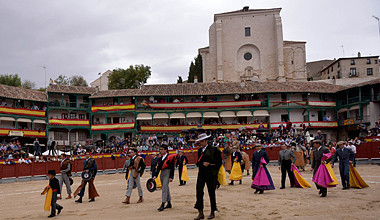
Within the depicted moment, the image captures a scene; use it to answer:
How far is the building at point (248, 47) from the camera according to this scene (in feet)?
204

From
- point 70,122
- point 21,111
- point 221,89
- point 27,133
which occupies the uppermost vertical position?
point 221,89

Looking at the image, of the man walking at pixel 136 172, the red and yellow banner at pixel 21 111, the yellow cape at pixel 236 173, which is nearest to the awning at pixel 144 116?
the red and yellow banner at pixel 21 111

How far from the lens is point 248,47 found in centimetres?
6297

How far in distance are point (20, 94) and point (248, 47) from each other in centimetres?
3597

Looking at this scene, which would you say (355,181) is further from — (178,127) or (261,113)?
(261,113)

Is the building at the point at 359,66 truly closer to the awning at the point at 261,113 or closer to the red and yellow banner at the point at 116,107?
the awning at the point at 261,113

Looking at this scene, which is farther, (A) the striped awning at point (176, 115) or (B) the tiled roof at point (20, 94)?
(A) the striped awning at point (176, 115)

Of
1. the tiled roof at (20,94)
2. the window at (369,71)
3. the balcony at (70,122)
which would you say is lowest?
the balcony at (70,122)

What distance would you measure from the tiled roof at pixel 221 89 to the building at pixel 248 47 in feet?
41.8

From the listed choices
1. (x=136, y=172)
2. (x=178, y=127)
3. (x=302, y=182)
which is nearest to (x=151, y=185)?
(x=136, y=172)

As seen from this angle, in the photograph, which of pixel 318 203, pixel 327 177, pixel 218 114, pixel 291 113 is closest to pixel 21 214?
pixel 318 203

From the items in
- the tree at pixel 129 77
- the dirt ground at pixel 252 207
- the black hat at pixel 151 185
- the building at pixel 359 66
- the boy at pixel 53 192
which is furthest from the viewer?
the tree at pixel 129 77

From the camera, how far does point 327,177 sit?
1099cm

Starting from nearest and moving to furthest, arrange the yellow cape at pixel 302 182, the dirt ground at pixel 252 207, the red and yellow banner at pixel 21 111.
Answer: the dirt ground at pixel 252 207 < the yellow cape at pixel 302 182 < the red and yellow banner at pixel 21 111
